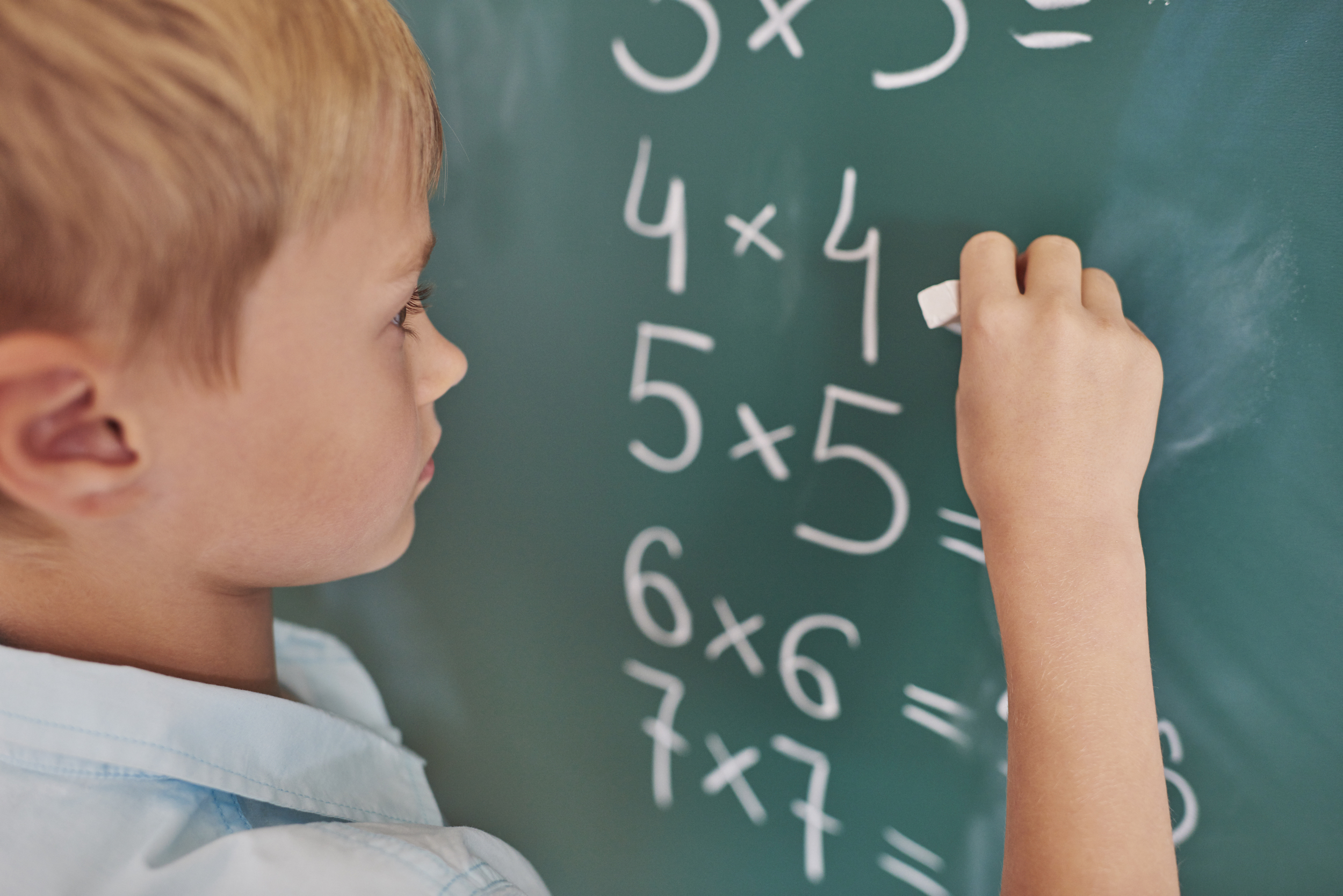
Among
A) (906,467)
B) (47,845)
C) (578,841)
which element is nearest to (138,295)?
(47,845)

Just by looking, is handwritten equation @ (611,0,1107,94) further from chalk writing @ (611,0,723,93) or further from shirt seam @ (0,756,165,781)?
shirt seam @ (0,756,165,781)

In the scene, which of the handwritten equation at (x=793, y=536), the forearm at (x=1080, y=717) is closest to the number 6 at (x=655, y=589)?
the handwritten equation at (x=793, y=536)

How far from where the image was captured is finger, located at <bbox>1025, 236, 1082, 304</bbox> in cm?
35

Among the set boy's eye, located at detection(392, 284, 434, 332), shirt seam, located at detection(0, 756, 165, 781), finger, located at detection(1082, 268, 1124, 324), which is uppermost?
finger, located at detection(1082, 268, 1124, 324)

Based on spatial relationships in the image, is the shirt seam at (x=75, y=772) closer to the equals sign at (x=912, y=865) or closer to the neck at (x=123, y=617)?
the neck at (x=123, y=617)

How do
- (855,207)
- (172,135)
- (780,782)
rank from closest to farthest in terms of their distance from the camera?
1. (172,135)
2. (855,207)
3. (780,782)

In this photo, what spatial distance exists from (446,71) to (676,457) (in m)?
0.26

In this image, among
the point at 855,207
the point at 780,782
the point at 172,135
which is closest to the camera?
the point at 172,135

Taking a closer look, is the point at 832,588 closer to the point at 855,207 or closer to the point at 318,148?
the point at 855,207

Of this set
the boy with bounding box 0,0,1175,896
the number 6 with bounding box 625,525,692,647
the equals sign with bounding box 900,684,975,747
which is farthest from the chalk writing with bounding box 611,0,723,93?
the equals sign with bounding box 900,684,975,747

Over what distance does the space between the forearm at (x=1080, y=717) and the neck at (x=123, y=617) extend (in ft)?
1.26

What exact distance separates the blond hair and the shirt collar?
0.17m

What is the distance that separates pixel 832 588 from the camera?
474 mm

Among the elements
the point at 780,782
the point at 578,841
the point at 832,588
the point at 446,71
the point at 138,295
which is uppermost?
the point at 446,71
